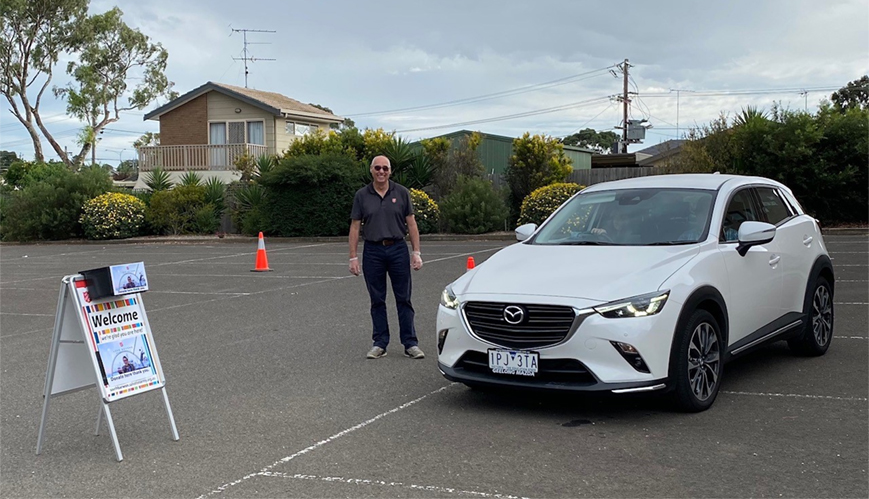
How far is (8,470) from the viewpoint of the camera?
5438 mm

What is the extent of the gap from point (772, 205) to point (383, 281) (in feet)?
12.0

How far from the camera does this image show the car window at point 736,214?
271 inches

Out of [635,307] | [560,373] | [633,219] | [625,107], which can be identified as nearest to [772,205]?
[633,219]

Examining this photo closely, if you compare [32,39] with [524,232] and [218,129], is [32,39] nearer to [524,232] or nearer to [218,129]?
[218,129]

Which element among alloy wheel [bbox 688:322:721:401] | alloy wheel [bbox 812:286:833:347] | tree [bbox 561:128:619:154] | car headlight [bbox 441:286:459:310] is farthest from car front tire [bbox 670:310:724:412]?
tree [bbox 561:128:619:154]

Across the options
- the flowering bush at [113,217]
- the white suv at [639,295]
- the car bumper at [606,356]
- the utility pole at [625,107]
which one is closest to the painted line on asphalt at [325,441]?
the white suv at [639,295]

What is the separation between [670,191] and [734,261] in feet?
3.02

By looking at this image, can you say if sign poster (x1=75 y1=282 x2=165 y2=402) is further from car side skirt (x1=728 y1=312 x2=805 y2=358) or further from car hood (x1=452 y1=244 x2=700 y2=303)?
car side skirt (x1=728 y1=312 x2=805 y2=358)

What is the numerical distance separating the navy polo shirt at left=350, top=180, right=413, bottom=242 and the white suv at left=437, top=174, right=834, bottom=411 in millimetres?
1397

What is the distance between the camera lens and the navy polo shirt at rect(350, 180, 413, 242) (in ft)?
27.3

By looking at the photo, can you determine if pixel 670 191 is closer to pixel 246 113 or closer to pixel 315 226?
pixel 315 226

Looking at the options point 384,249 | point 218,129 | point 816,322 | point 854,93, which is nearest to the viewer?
point 816,322

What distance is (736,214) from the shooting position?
23.5ft

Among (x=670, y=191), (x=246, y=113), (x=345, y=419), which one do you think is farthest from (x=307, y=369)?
(x=246, y=113)
